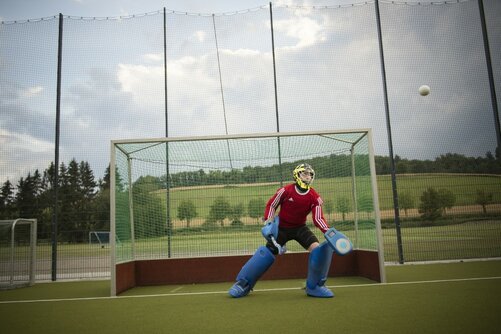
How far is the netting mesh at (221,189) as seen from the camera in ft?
22.0

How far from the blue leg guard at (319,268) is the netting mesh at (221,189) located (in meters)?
2.38

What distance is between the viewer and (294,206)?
188 inches

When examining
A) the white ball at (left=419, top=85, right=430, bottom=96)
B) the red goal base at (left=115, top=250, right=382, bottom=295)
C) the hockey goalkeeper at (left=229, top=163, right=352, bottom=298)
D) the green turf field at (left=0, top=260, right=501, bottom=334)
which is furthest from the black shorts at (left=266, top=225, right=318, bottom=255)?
the white ball at (left=419, top=85, right=430, bottom=96)

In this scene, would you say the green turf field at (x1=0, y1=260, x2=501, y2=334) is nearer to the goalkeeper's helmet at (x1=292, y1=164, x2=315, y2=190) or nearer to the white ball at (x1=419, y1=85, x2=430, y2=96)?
the goalkeeper's helmet at (x1=292, y1=164, x2=315, y2=190)

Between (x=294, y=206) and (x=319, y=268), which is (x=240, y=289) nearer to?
(x=319, y=268)

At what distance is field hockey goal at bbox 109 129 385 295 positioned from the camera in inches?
261

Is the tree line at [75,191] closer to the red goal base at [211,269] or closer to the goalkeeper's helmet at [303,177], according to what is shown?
the red goal base at [211,269]

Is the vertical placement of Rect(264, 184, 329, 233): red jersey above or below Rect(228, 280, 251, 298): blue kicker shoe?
above

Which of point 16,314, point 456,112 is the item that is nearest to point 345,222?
point 456,112

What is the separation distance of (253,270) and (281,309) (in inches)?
34.0

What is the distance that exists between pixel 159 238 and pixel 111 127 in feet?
9.91

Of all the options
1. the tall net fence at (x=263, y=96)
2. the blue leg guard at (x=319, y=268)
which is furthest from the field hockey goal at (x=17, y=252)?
the blue leg guard at (x=319, y=268)

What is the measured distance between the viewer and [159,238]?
22.2 feet

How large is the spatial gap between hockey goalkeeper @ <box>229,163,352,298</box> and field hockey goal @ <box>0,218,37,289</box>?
473cm
